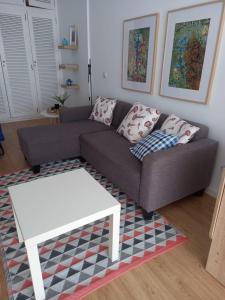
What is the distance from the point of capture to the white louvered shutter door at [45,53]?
407 centimetres

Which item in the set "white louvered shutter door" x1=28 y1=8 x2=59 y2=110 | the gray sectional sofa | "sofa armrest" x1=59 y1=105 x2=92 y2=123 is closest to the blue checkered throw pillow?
the gray sectional sofa

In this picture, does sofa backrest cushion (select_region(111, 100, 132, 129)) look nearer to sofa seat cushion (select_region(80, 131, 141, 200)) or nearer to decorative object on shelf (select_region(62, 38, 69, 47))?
sofa seat cushion (select_region(80, 131, 141, 200))

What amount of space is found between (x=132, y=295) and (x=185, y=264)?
1.39ft

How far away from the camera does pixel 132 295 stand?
1245 mm

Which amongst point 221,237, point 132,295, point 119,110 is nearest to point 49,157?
point 119,110

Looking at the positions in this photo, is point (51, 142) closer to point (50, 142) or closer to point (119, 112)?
point (50, 142)

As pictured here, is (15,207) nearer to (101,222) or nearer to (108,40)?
(101,222)

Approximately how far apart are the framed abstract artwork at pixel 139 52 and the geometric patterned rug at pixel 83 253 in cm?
157

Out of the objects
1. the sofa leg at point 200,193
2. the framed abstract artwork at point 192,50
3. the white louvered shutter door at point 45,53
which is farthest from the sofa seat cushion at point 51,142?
the white louvered shutter door at point 45,53

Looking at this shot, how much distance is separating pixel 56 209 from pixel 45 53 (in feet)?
13.0

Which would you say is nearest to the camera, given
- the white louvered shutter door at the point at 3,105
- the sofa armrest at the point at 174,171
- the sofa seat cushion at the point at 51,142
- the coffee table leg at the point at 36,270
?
the coffee table leg at the point at 36,270

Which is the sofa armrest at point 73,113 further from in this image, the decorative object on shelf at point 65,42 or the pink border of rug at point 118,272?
the pink border of rug at point 118,272

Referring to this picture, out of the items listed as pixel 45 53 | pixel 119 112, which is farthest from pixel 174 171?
pixel 45 53

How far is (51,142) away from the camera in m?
2.48
